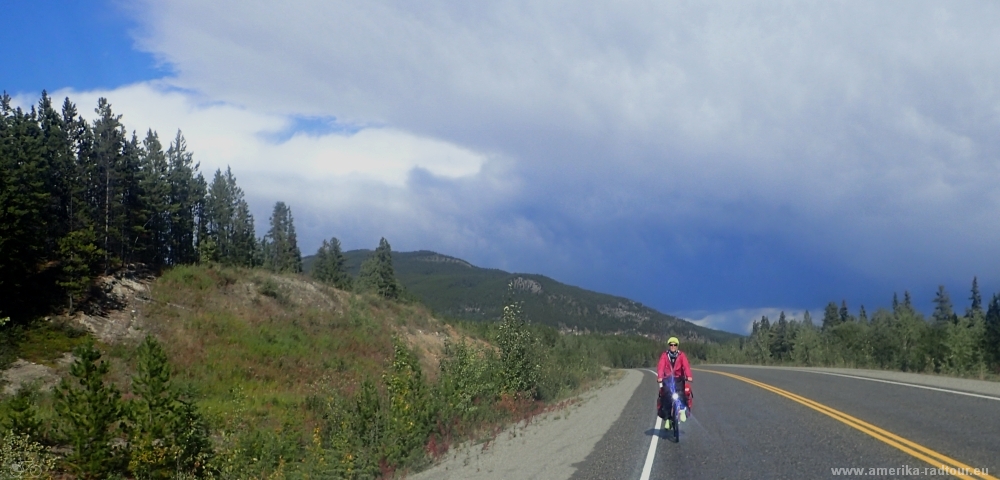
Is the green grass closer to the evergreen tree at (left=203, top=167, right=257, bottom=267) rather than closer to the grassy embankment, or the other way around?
the grassy embankment

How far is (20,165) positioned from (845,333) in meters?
63.9

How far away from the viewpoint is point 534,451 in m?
13.8

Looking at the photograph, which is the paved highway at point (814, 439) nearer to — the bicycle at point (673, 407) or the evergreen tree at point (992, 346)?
the bicycle at point (673, 407)

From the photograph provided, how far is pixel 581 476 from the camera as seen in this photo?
33.0 feet

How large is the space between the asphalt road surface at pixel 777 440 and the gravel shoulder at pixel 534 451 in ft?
0.11

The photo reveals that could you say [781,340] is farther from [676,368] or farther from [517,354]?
[676,368]

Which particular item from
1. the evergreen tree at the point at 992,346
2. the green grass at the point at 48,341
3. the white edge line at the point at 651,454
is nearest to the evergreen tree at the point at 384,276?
the green grass at the point at 48,341

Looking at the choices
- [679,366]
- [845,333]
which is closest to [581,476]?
[679,366]

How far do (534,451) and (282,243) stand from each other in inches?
3252

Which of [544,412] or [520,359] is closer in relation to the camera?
[544,412]

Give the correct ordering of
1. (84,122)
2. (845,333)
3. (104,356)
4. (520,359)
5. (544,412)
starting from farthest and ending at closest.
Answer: (845,333)
(84,122)
(104,356)
(520,359)
(544,412)

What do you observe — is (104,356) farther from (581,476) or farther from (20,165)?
(581,476)

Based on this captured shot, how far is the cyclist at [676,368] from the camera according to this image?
13.8 meters

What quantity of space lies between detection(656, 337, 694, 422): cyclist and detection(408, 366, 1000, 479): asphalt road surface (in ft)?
3.01
